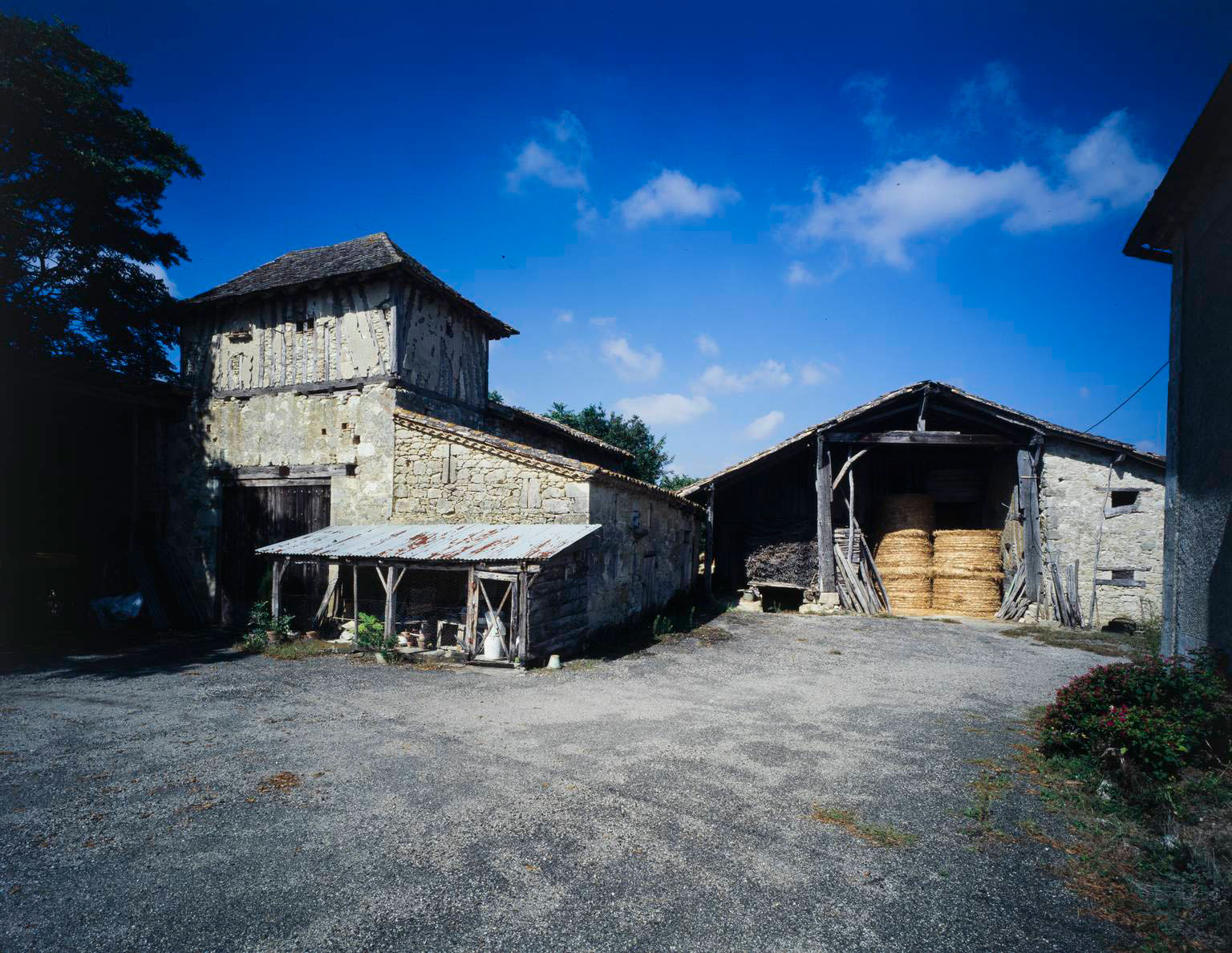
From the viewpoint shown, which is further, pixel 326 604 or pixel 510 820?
pixel 326 604

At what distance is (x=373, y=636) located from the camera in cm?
1036

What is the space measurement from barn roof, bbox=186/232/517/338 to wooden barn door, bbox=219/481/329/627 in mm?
4457

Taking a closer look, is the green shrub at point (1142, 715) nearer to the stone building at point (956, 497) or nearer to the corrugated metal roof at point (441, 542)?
the corrugated metal roof at point (441, 542)

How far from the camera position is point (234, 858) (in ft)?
12.4

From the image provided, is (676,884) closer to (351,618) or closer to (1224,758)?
(1224,758)

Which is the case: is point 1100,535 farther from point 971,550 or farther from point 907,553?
point 907,553

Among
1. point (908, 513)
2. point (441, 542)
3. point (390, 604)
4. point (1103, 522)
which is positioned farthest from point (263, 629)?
point (1103, 522)

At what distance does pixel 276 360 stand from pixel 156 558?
563 cm

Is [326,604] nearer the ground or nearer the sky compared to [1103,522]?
nearer the ground

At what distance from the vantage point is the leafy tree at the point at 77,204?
13.2 metres

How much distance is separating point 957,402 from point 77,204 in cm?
2300

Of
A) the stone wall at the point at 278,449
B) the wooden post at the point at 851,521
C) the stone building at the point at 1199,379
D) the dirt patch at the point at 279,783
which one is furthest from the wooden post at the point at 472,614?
the wooden post at the point at 851,521

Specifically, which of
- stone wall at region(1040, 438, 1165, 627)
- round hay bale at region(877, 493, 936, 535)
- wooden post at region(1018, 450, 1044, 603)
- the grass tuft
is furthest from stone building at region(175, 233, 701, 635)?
stone wall at region(1040, 438, 1165, 627)

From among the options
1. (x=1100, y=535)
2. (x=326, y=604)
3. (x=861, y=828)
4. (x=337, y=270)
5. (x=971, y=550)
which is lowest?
(x=861, y=828)
